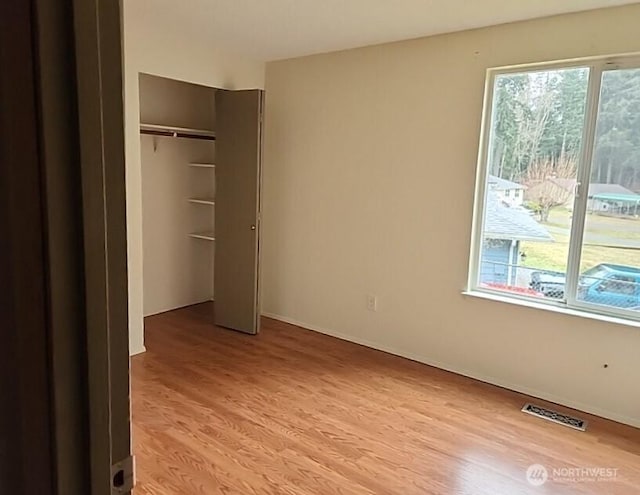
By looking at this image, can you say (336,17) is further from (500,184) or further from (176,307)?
(176,307)

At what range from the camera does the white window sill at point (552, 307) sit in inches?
116

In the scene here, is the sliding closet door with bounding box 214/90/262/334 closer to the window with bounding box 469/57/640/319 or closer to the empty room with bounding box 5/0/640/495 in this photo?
the empty room with bounding box 5/0/640/495

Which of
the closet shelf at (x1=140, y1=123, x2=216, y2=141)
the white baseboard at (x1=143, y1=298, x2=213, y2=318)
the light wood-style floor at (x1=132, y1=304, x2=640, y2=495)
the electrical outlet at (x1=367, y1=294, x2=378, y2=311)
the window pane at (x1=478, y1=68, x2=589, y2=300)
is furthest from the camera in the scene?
the white baseboard at (x1=143, y1=298, x2=213, y2=318)

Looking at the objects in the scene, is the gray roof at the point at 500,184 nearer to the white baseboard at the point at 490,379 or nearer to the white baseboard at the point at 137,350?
the white baseboard at the point at 490,379

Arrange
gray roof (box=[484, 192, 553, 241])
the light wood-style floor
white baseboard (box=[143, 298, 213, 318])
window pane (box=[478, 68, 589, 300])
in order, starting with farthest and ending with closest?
Answer: white baseboard (box=[143, 298, 213, 318]) < gray roof (box=[484, 192, 553, 241]) < window pane (box=[478, 68, 589, 300]) < the light wood-style floor

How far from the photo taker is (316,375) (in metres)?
3.49

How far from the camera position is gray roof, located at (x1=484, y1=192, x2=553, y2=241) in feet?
10.8

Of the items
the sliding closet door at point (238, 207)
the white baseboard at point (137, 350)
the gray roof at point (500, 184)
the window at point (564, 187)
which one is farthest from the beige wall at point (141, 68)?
the gray roof at point (500, 184)

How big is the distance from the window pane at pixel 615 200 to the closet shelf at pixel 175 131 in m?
3.08

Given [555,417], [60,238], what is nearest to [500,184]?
[555,417]

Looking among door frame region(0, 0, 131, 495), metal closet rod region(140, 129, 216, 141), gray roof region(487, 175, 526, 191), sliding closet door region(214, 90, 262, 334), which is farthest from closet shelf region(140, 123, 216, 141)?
door frame region(0, 0, 131, 495)

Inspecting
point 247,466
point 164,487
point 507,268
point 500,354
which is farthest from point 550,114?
point 164,487

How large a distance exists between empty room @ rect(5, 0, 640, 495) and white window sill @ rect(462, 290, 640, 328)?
0.08 feet

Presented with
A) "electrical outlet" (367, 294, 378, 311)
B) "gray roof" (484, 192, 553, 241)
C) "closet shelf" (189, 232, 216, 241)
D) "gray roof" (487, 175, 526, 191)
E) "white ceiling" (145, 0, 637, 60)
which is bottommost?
"electrical outlet" (367, 294, 378, 311)
